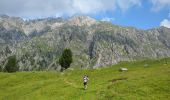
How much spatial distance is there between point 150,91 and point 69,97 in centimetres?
1893

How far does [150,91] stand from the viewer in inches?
2603

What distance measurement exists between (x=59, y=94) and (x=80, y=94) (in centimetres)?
653

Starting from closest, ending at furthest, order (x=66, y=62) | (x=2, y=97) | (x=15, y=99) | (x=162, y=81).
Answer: (x=162, y=81)
(x=15, y=99)
(x=2, y=97)
(x=66, y=62)

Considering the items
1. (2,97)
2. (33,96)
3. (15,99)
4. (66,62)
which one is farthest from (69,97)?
(66,62)

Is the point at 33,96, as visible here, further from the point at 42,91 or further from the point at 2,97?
the point at 2,97

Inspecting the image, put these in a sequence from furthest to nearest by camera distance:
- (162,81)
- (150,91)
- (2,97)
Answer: (2,97) < (162,81) < (150,91)

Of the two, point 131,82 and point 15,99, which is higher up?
point 131,82

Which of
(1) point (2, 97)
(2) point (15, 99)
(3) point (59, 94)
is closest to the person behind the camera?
(3) point (59, 94)

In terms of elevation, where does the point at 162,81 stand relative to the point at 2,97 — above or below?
above

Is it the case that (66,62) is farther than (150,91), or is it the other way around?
(66,62)

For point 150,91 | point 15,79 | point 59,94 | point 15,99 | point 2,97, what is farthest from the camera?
point 15,79

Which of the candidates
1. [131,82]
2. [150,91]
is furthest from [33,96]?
[150,91]

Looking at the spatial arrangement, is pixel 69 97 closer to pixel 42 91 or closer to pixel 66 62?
pixel 42 91

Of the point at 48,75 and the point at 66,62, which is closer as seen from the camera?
the point at 48,75
